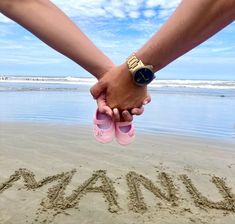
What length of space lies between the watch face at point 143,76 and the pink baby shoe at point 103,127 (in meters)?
0.35

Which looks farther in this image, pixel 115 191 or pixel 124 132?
pixel 115 191

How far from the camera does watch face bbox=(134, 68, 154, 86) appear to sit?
8.87 feet

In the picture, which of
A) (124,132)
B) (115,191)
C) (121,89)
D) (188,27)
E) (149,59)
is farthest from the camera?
(115,191)

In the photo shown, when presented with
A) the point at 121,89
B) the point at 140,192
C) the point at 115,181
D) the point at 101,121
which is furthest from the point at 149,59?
the point at 115,181

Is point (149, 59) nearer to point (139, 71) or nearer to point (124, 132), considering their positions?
point (139, 71)

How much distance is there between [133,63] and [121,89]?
0.21 m

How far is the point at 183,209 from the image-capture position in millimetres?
3934

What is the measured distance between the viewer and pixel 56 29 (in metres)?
2.75

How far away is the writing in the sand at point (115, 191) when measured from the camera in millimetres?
4020

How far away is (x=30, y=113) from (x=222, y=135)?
5.11 meters

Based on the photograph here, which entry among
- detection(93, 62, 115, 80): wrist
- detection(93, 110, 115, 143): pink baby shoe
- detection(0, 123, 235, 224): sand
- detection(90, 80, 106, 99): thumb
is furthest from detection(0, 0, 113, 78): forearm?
detection(0, 123, 235, 224): sand

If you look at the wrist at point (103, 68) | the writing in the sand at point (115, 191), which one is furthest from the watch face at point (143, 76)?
the writing in the sand at point (115, 191)

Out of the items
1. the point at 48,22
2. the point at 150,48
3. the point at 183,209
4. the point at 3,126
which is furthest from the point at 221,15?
the point at 3,126

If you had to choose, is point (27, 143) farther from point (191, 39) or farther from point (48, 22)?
point (191, 39)
